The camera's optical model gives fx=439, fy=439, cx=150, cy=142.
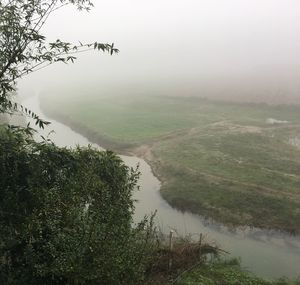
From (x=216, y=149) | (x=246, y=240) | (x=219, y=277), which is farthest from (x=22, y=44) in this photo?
(x=216, y=149)

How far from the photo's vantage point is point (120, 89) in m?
112

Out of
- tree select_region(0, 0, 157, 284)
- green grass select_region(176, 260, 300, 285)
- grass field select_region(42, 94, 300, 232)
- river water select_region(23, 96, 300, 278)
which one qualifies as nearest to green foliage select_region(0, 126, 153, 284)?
tree select_region(0, 0, 157, 284)

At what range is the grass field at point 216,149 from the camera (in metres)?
31.7

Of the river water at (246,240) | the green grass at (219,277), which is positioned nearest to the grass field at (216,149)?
the river water at (246,240)

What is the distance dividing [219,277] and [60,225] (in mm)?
9049

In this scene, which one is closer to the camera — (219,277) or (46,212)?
(46,212)

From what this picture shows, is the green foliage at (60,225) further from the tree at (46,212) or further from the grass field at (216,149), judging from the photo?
the grass field at (216,149)

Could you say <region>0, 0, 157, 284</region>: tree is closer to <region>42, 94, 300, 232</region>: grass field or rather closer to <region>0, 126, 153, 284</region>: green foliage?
<region>0, 126, 153, 284</region>: green foliage

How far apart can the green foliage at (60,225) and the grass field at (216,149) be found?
43.7ft

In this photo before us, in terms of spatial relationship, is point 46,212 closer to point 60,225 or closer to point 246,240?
point 60,225

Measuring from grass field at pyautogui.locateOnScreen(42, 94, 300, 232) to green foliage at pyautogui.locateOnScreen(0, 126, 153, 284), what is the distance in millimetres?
13305

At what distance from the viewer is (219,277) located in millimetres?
20484

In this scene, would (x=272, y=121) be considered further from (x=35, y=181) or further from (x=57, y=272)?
(x=57, y=272)

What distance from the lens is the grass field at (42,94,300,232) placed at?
31.7m
